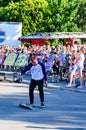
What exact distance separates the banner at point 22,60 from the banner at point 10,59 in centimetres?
63

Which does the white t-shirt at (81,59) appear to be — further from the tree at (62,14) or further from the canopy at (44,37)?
the tree at (62,14)

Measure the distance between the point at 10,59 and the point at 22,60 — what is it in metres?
1.82

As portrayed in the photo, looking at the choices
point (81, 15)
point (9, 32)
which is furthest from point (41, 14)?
point (9, 32)

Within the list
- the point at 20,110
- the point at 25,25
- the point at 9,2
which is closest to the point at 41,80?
the point at 20,110

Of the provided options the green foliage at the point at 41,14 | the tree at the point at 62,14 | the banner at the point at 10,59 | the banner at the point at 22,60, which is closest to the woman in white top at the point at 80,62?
the banner at the point at 22,60

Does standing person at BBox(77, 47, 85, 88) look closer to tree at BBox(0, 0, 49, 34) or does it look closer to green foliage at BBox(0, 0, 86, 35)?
green foliage at BBox(0, 0, 86, 35)

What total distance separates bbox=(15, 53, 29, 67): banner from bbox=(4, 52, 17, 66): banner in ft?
2.07

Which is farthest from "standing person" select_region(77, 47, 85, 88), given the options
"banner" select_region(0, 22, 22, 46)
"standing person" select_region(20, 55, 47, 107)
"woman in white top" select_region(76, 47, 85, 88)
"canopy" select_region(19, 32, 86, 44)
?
"canopy" select_region(19, 32, 86, 44)

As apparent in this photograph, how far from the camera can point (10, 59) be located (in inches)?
1369

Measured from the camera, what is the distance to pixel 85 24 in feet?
261

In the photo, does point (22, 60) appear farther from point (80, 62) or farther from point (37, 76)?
point (37, 76)

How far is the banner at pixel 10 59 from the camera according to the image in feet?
113

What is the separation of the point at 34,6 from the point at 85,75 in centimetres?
3836

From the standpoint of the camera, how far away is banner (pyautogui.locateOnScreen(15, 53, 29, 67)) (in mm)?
32844
